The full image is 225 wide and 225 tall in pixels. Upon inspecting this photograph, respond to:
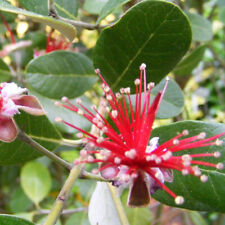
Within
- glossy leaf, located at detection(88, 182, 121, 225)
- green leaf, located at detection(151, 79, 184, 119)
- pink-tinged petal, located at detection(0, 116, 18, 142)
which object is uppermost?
green leaf, located at detection(151, 79, 184, 119)

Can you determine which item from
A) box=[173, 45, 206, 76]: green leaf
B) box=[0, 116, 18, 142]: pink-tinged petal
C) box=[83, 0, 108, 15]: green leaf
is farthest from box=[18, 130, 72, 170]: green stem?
box=[173, 45, 206, 76]: green leaf

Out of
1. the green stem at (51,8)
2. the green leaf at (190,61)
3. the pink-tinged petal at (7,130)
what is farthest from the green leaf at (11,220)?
the green leaf at (190,61)

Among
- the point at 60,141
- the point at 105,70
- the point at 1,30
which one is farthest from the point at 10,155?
the point at 1,30

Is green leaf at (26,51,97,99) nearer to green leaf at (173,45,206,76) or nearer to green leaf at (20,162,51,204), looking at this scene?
green leaf at (173,45,206,76)

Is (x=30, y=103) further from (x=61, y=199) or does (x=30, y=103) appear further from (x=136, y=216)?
(x=136, y=216)

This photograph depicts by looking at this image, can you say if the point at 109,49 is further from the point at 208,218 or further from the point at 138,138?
the point at 208,218
